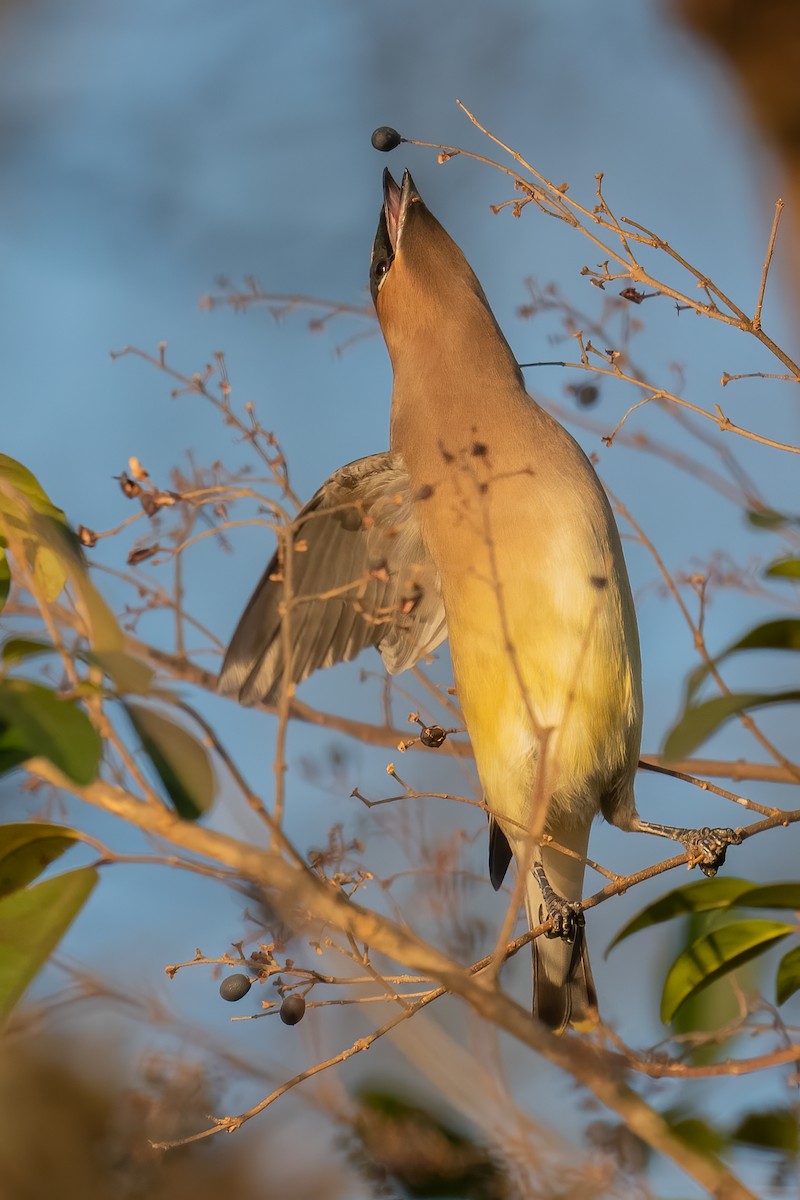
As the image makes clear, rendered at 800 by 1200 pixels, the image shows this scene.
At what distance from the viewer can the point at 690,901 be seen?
2111mm

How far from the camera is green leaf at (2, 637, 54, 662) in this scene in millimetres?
1612

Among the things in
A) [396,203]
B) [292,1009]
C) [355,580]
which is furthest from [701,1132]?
[396,203]

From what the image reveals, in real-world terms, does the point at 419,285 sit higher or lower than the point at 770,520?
higher

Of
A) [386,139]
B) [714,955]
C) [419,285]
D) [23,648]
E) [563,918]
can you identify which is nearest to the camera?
[23,648]

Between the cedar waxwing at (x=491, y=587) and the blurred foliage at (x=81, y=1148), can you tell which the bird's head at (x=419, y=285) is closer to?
the cedar waxwing at (x=491, y=587)

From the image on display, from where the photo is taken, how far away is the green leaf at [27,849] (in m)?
1.75

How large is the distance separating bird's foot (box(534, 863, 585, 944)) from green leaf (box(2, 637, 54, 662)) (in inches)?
53.3

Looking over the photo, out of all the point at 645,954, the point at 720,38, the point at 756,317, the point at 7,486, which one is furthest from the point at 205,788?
the point at 645,954

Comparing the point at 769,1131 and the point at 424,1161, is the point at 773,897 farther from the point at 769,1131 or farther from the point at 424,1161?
the point at 424,1161

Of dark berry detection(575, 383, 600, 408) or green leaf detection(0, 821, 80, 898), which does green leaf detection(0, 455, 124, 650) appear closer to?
green leaf detection(0, 821, 80, 898)

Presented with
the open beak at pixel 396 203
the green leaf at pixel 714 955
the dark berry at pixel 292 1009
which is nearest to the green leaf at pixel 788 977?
the green leaf at pixel 714 955

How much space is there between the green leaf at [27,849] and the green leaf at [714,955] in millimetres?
938

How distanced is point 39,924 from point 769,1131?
3.27 ft

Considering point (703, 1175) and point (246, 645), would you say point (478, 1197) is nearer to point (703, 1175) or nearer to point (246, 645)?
point (703, 1175)
